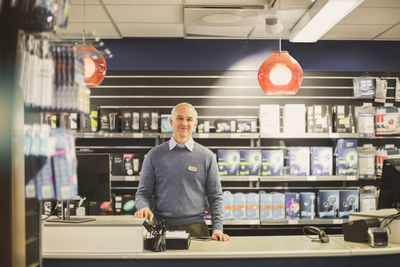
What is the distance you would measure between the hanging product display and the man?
0.70m

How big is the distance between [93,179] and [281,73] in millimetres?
1764

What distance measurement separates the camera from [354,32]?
507cm

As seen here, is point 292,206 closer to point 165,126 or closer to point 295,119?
point 295,119

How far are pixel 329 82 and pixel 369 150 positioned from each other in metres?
1.13

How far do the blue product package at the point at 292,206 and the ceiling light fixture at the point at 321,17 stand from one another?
197 cm

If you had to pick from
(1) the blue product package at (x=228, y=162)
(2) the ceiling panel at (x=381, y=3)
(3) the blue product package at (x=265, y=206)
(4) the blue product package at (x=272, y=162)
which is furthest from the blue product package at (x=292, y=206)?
(2) the ceiling panel at (x=381, y=3)

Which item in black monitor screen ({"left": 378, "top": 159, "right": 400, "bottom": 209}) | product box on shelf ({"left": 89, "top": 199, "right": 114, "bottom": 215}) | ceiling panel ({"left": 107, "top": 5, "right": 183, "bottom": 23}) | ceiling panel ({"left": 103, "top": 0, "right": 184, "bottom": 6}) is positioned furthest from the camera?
product box on shelf ({"left": 89, "top": 199, "right": 114, "bottom": 215})

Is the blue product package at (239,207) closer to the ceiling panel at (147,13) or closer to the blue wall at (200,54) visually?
the blue wall at (200,54)

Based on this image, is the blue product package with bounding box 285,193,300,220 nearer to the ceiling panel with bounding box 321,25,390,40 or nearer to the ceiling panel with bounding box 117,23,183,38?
the ceiling panel with bounding box 321,25,390,40

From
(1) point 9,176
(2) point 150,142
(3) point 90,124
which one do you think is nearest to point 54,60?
(1) point 9,176

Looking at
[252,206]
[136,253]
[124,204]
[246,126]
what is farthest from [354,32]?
[136,253]

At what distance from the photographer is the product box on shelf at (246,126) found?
483 cm

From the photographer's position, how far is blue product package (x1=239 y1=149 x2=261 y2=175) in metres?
4.80

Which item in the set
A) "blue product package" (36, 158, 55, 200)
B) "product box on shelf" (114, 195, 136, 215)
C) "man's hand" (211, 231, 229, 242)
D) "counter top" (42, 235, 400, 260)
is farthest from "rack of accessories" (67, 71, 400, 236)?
"blue product package" (36, 158, 55, 200)
